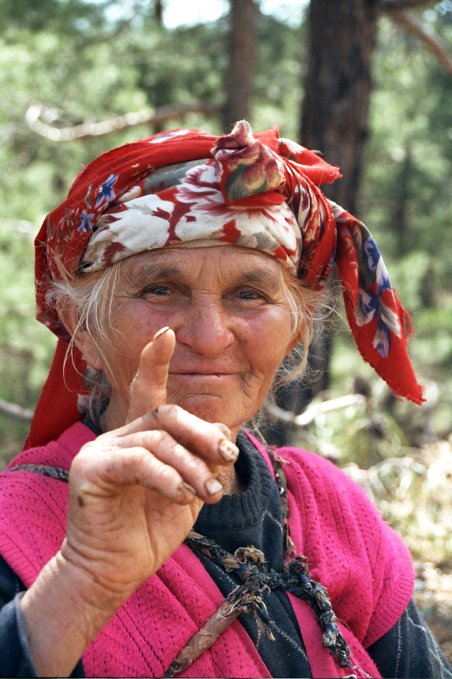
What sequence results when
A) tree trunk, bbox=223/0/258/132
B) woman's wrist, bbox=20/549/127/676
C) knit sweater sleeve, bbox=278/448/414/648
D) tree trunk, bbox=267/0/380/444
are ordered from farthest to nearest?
1. tree trunk, bbox=223/0/258/132
2. tree trunk, bbox=267/0/380/444
3. knit sweater sleeve, bbox=278/448/414/648
4. woman's wrist, bbox=20/549/127/676

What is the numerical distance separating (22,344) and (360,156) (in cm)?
291

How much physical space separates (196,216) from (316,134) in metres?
3.05

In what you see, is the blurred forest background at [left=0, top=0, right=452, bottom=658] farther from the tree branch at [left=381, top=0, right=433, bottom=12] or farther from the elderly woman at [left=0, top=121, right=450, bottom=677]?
the elderly woman at [left=0, top=121, right=450, bottom=677]

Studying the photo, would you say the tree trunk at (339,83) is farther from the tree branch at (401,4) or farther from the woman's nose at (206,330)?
the woman's nose at (206,330)

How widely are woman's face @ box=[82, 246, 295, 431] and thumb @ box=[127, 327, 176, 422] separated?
0.40m

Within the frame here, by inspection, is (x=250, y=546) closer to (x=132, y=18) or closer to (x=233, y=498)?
(x=233, y=498)

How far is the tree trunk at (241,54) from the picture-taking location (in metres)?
8.29

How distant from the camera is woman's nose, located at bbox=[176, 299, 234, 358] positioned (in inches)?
64.1

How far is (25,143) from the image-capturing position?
8312 mm

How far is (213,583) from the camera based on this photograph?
170cm

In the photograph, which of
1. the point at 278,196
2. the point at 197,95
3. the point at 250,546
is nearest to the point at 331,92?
the point at 278,196

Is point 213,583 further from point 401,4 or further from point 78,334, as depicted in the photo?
point 401,4

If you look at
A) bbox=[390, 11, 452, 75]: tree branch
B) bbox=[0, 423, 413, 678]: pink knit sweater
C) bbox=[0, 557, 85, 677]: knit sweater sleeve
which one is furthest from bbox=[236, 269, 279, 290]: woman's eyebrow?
bbox=[390, 11, 452, 75]: tree branch

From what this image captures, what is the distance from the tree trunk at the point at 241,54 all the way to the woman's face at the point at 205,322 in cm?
681
